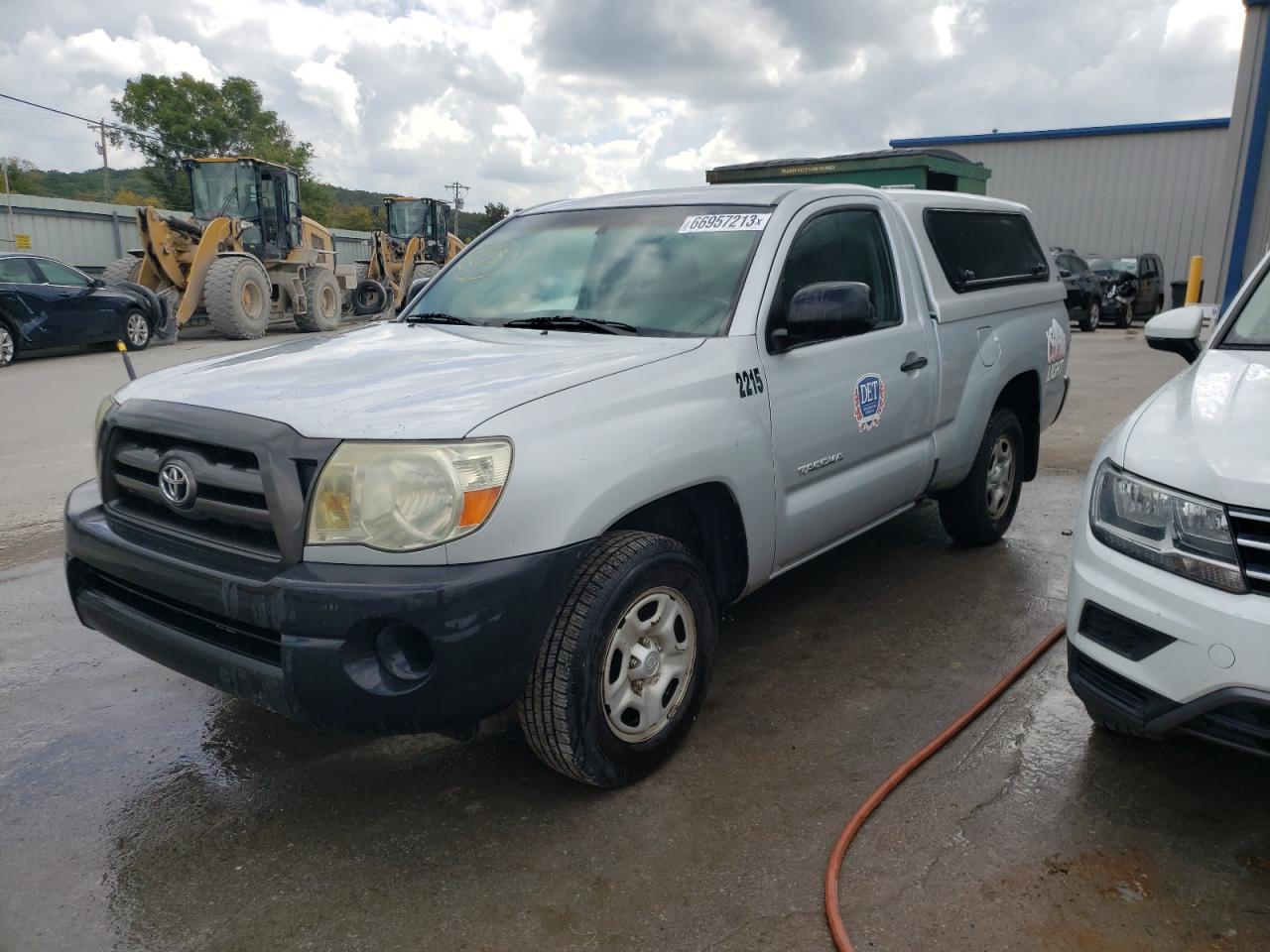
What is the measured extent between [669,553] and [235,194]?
18.0 meters

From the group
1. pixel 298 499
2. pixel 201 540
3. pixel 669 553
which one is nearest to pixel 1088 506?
pixel 669 553

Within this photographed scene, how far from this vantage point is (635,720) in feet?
9.32

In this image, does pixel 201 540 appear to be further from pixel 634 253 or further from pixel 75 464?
pixel 75 464

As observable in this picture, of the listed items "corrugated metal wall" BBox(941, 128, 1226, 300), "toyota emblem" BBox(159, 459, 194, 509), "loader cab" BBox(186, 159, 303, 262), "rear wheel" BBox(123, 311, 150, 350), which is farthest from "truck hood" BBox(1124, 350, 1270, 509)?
"corrugated metal wall" BBox(941, 128, 1226, 300)

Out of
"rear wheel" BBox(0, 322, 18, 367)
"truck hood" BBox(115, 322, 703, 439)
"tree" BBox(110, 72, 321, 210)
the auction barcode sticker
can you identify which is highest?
"tree" BBox(110, 72, 321, 210)

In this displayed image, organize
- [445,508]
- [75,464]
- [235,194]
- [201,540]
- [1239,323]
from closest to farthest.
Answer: [445,508] → [201,540] → [1239,323] → [75,464] → [235,194]

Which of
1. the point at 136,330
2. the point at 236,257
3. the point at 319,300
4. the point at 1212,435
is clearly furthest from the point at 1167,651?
the point at 319,300

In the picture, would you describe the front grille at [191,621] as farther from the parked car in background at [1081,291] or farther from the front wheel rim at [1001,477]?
the parked car in background at [1081,291]

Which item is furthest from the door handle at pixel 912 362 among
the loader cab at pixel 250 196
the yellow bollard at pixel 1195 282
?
the loader cab at pixel 250 196

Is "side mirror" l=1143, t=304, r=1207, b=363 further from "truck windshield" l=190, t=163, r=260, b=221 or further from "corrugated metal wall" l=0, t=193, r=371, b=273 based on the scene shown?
"corrugated metal wall" l=0, t=193, r=371, b=273

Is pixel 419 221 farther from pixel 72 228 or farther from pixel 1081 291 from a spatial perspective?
pixel 1081 291

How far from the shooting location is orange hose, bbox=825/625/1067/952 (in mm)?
2256

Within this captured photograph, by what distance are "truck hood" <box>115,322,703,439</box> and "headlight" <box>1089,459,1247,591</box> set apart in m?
1.28

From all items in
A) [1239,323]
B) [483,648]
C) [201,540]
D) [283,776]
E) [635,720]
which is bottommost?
[283,776]
